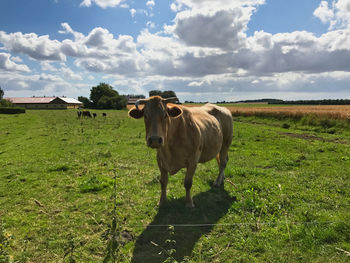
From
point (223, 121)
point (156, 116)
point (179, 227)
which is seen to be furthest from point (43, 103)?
point (179, 227)

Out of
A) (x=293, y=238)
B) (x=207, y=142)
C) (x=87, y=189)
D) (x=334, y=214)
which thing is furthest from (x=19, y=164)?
(x=334, y=214)

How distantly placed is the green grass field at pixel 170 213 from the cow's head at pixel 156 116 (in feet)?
4.38

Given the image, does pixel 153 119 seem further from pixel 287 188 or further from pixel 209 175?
pixel 287 188

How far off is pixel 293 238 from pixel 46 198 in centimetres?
589

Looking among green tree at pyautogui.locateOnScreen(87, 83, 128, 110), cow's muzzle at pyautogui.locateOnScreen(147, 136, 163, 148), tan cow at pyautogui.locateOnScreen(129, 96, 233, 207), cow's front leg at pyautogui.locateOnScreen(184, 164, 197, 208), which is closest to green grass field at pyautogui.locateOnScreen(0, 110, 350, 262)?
cow's front leg at pyautogui.locateOnScreen(184, 164, 197, 208)

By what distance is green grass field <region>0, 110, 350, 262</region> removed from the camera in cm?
378

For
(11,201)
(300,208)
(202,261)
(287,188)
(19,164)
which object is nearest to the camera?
(202,261)

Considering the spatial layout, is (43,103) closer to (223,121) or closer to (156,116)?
(223,121)

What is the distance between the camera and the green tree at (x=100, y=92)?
98.2 m

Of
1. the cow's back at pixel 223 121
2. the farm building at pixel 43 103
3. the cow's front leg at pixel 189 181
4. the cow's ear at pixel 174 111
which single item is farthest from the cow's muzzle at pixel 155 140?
the farm building at pixel 43 103

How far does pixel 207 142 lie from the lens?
621cm

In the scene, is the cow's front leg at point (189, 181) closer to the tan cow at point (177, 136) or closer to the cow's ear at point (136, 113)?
the tan cow at point (177, 136)

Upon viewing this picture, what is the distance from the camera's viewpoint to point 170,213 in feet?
16.9

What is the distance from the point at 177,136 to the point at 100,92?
101583 mm
